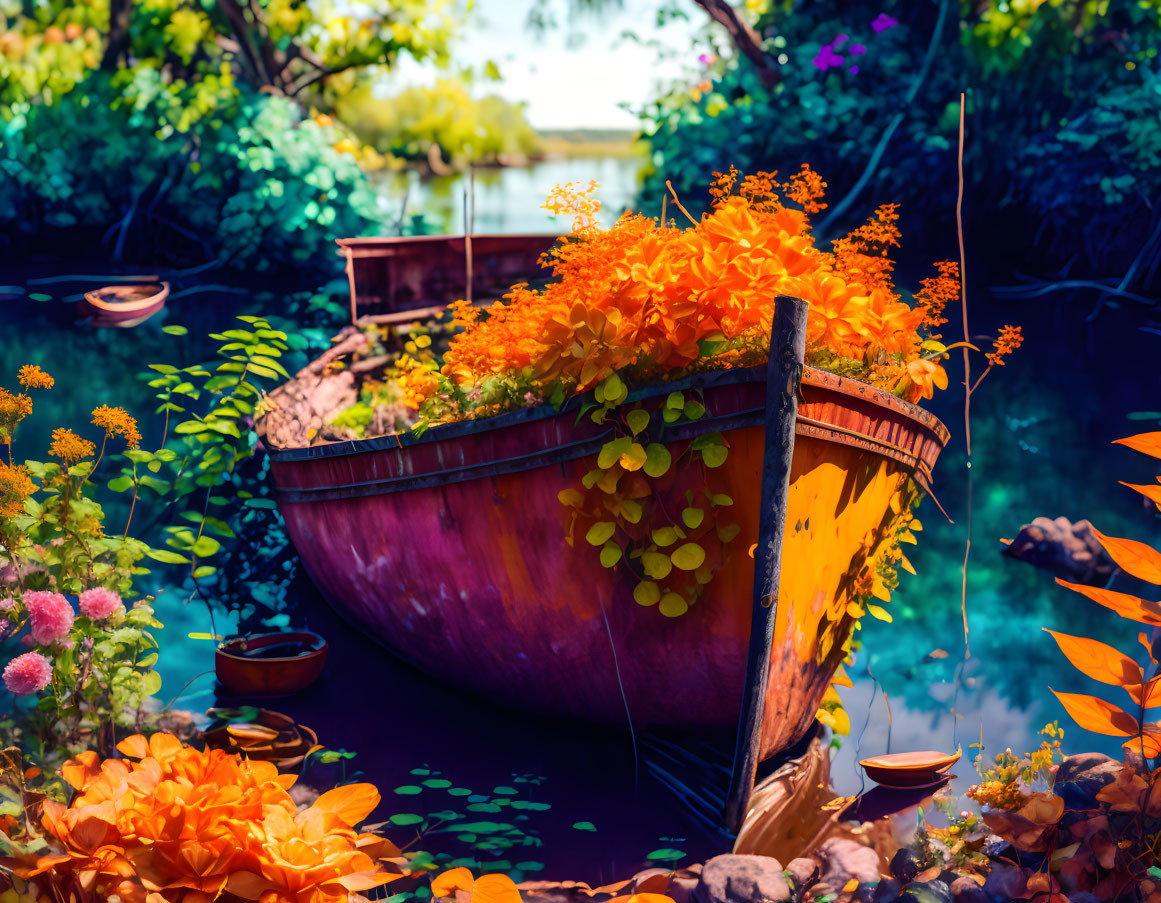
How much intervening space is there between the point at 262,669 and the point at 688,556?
2.34 m

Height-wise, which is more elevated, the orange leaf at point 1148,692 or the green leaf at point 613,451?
the green leaf at point 613,451

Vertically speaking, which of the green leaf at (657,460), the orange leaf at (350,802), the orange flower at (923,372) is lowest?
the orange leaf at (350,802)

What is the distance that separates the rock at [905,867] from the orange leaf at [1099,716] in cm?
106

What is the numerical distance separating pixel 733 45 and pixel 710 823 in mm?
8130

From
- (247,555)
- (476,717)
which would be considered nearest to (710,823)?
(476,717)

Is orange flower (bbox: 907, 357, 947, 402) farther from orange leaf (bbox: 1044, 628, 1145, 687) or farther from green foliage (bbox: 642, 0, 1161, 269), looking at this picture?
green foliage (bbox: 642, 0, 1161, 269)

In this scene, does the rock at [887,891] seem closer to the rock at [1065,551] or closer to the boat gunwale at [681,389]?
the boat gunwale at [681,389]

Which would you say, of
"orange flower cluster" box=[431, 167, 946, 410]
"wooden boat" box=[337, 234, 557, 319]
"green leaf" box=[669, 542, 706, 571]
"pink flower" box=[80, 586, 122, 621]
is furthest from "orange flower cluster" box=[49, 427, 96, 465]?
"wooden boat" box=[337, 234, 557, 319]

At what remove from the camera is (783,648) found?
270 centimetres

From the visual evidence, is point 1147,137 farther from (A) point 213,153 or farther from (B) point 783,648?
(A) point 213,153

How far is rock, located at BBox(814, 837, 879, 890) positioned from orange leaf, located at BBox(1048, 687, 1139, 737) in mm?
1186

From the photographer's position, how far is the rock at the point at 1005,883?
2.18 m

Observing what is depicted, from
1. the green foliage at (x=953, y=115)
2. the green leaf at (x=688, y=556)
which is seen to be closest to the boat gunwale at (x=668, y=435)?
the green leaf at (x=688, y=556)

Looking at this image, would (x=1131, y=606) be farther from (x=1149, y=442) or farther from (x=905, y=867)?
(x=905, y=867)
